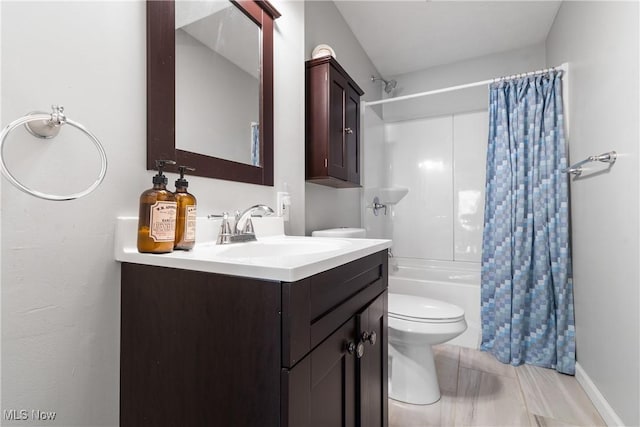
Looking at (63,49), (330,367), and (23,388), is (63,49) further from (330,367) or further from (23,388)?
(330,367)

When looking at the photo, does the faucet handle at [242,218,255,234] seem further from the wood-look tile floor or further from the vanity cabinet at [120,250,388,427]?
the wood-look tile floor

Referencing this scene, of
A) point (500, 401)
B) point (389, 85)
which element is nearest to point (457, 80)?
point (389, 85)

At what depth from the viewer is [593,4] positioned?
1.50 m

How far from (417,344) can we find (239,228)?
1.08 m

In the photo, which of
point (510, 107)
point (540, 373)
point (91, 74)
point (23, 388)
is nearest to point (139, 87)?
point (91, 74)

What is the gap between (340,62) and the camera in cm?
221

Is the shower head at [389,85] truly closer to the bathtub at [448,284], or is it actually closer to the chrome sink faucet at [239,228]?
the bathtub at [448,284]

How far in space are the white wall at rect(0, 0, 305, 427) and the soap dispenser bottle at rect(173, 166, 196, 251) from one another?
0.10 meters

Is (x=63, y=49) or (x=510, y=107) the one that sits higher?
A: (x=510, y=107)

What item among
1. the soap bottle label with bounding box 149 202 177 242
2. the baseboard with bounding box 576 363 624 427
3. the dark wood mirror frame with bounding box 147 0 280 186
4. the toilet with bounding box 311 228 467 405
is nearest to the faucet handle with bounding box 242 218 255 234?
the dark wood mirror frame with bounding box 147 0 280 186

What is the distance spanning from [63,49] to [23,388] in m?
0.69

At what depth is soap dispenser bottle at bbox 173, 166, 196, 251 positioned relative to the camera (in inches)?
31.2

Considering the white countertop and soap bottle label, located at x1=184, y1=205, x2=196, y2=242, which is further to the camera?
soap bottle label, located at x1=184, y1=205, x2=196, y2=242

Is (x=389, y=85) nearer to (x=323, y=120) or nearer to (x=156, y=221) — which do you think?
(x=323, y=120)
